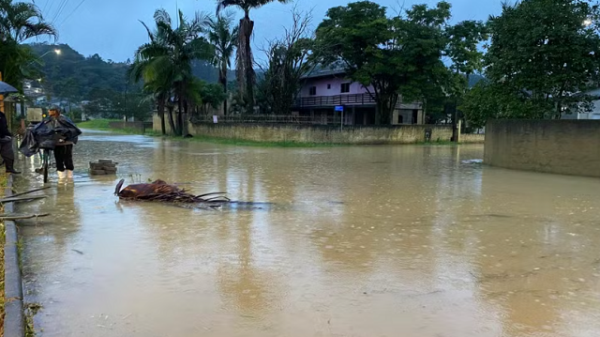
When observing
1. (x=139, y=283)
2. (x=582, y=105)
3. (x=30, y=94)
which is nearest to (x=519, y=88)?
(x=582, y=105)

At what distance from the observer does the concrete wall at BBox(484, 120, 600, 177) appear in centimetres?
1330

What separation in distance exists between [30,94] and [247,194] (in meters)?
18.6

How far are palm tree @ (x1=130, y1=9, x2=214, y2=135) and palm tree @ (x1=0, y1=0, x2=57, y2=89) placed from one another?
13.0 meters

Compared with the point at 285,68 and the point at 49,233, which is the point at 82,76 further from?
the point at 49,233

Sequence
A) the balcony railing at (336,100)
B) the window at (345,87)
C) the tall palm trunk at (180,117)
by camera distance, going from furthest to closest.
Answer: the window at (345,87)
the balcony railing at (336,100)
the tall palm trunk at (180,117)

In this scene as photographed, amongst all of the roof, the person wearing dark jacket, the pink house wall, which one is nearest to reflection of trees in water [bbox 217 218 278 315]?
the person wearing dark jacket

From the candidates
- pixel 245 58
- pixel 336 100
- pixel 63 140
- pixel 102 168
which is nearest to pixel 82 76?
pixel 336 100

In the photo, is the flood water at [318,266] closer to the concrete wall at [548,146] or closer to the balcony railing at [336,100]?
the concrete wall at [548,146]

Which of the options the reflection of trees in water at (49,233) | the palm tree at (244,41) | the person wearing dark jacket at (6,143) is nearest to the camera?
the reflection of trees in water at (49,233)

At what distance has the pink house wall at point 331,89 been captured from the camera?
3978 cm

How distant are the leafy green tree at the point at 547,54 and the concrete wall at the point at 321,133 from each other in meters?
14.9

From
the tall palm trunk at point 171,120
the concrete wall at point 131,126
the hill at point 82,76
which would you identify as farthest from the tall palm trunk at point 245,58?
the hill at point 82,76

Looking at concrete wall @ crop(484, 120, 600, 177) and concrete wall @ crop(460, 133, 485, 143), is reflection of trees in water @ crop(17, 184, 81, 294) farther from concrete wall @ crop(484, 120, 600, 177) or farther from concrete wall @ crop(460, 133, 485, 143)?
concrete wall @ crop(460, 133, 485, 143)

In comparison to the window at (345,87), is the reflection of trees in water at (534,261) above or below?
below
